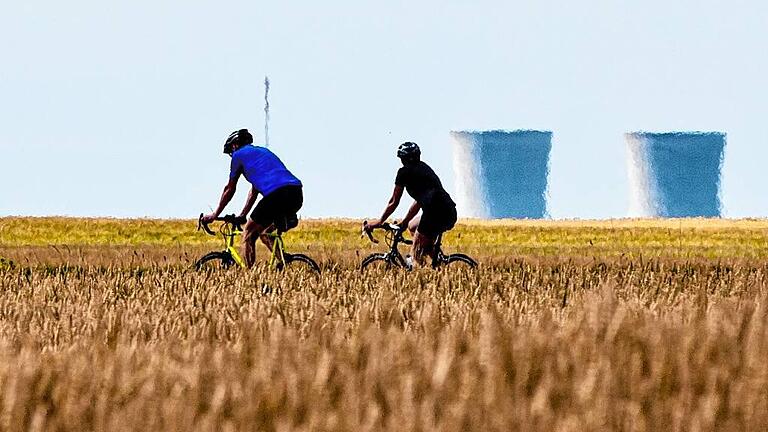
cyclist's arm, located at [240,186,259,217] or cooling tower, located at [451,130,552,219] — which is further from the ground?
cooling tower, located at [451,130,552,219]

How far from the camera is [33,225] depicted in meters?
49.0

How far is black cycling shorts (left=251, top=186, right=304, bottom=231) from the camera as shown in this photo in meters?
Result: 14.8

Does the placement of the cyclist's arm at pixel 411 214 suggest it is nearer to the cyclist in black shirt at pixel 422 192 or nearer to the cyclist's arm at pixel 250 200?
the cyclist in black shirt at pixel 422 192

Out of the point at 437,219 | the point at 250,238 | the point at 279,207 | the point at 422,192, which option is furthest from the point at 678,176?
the point at 279,207

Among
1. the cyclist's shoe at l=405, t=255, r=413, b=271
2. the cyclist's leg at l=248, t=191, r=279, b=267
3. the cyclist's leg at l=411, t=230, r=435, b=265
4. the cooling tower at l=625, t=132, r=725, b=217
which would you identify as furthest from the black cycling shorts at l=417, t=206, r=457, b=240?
the cooling tower at l=625, t=132, r=725, b=217

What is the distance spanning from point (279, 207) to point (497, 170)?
13098cm

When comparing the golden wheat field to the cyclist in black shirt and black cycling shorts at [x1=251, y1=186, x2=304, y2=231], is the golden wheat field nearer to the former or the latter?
black cycling shorts at [x1=251, y1=186, x2=304, y2=231]

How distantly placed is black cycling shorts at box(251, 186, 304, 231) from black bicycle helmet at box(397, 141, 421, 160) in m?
1.08

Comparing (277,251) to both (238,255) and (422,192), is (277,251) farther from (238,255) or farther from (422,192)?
(422,192)

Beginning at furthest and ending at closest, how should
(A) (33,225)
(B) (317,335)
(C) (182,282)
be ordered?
(A) (33,225), (C) (182,282), (B) (317,335)

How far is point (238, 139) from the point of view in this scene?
14938 mm

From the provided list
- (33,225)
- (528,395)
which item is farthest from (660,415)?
(33,225)

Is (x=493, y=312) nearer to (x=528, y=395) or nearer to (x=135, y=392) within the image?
(x=528, y=395)

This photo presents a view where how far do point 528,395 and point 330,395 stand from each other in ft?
2.58
